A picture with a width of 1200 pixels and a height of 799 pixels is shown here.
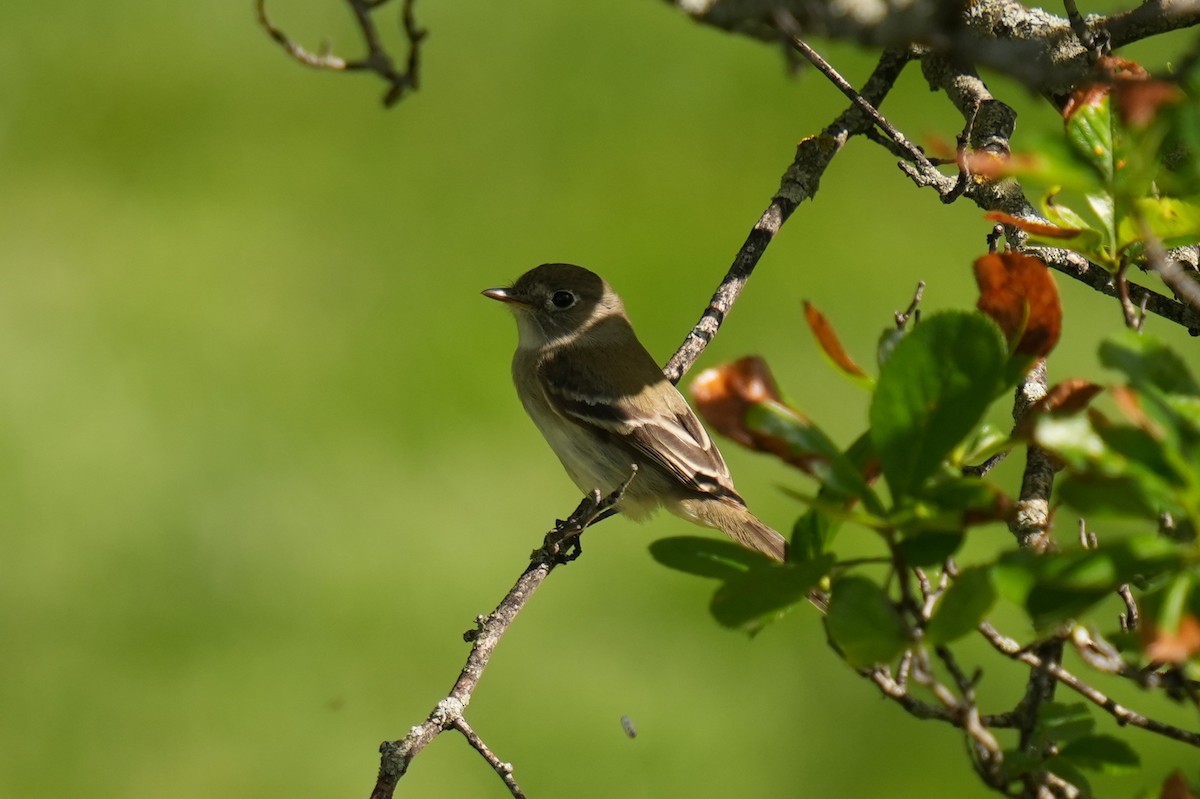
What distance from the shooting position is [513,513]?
17.2 feet

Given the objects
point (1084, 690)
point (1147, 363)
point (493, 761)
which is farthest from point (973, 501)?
point (493, 761)

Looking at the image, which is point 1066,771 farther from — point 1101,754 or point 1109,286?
point 1109,286

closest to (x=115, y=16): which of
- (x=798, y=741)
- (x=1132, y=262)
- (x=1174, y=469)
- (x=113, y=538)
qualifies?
(x=113, y=538)

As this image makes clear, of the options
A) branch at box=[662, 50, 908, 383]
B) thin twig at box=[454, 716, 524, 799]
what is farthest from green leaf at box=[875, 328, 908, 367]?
branch at box=[662, 50, 908, 383]

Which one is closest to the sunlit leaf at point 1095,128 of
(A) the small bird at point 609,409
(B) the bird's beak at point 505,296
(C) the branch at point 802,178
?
(C) the branch at point 802,178

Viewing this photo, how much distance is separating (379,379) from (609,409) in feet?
6.13

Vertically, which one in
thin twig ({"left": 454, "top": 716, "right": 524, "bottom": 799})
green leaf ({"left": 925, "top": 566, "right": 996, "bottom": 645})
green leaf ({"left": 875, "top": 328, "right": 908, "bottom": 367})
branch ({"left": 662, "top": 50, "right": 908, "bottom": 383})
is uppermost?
branch ({"left": 662, "top": 50, "right": 908, "bottom": 383})

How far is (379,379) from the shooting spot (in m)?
5.64

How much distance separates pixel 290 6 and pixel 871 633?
6.32m

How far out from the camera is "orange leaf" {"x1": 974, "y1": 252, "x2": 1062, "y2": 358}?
51.4 inches

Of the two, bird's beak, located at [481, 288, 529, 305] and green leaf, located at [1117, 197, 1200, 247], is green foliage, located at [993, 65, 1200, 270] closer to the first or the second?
green leaf, located at [1117, 197, 1200, 247]

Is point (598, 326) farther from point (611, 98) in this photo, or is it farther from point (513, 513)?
point (611, 98)

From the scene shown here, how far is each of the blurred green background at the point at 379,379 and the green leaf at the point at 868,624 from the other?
10.4 ft

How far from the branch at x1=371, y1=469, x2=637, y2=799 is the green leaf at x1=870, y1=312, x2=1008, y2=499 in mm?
826
